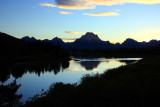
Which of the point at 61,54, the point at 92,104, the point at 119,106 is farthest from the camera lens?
the point at 61,54

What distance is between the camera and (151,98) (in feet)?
36.4

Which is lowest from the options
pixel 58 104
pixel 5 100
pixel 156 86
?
pixel 5 100

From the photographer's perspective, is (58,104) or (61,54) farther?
(61,54)

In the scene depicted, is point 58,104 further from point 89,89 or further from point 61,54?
point 61,54

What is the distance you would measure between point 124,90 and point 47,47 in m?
168

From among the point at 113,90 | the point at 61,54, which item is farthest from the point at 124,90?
the point at 61,54

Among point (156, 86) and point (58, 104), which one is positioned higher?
point (156, 86)

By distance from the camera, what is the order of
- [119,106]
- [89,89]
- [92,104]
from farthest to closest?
[89,89] → [92,104] → [119,106]

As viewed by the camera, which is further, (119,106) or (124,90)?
(124,90)

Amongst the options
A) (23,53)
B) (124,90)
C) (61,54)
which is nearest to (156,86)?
(124,90)

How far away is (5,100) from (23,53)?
415 ft

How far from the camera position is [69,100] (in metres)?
12.6

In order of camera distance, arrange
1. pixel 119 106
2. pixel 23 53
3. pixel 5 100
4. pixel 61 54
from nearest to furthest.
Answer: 1. pixel 119 106
2. pixel 5 100
3. pixel 23 53
4. pixel 61 54

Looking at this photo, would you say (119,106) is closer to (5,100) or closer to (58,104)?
(58,104)
